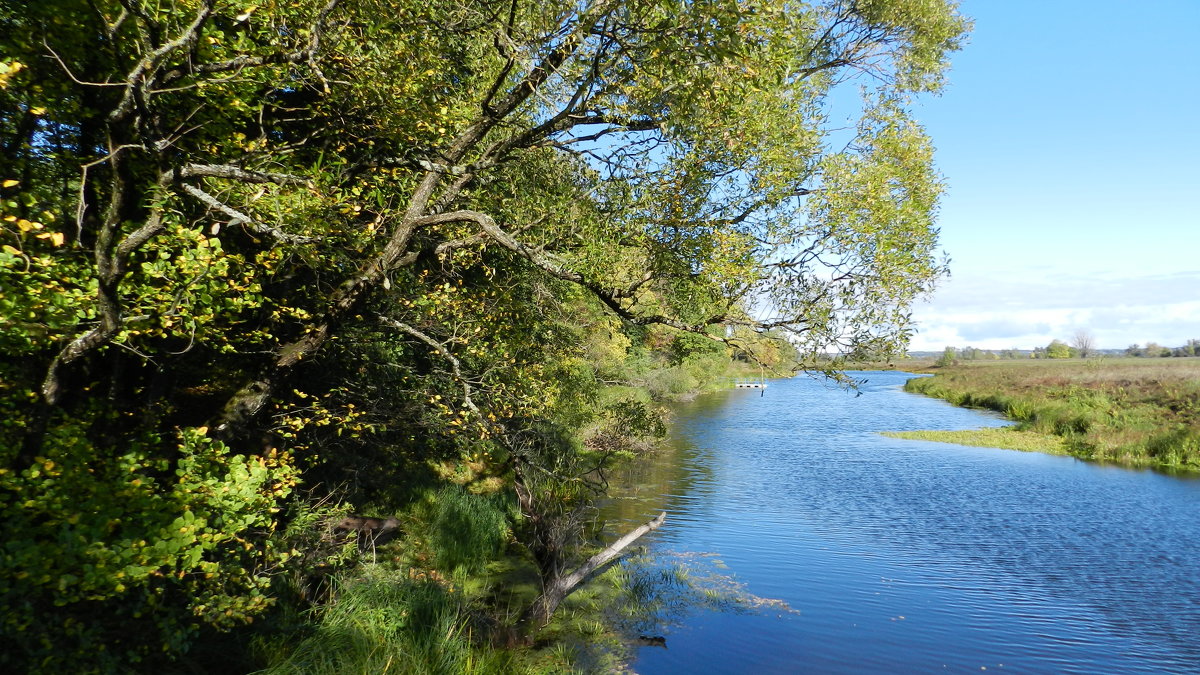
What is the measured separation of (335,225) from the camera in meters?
7.30

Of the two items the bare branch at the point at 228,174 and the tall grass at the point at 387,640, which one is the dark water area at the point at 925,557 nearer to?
the tall grass at the point at 387,640

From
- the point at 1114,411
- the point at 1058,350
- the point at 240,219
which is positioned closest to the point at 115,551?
the point at 240,219

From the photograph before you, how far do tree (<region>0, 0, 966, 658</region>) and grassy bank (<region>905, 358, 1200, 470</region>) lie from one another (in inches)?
1207

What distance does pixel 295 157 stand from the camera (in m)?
9.38

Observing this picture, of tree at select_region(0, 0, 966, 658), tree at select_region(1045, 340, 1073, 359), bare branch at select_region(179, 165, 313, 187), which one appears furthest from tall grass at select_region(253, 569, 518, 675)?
tree at select_region(1045, 340, 1073, 359)

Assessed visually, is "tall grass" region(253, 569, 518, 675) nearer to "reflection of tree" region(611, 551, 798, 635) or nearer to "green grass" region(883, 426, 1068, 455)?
"reflection of tree" region(611, 551, 798, 635)

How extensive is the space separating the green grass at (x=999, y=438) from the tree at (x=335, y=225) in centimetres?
3115

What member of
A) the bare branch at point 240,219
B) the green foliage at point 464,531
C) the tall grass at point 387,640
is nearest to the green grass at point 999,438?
the green foliage at point 464,531

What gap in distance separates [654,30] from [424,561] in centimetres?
1093

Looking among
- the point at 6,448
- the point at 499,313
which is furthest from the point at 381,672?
the point at 499,313

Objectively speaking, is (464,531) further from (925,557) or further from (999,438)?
(999,438)

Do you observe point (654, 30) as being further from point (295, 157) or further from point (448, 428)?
point (448, 428)

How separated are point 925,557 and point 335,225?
17685mm

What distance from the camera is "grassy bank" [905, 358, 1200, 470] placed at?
109 feet
